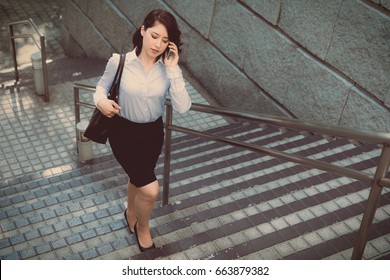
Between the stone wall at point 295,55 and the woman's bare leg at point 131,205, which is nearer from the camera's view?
the woman's bare leg at point 131,205

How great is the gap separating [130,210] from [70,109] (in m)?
3.53

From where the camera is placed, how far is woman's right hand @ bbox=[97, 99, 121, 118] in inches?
119

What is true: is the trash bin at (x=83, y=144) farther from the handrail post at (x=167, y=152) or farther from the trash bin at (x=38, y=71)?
the trash bin at (x=38, y=71)

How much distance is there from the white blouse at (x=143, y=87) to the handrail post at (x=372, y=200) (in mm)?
1157

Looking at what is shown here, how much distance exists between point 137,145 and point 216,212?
953 millimetres

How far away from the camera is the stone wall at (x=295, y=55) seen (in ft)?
14.9

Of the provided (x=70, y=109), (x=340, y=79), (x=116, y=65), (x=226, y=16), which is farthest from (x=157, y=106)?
(x=70, y=109)

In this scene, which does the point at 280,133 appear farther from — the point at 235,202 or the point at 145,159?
the point at 145,159

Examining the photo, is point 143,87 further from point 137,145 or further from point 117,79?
point 137,145

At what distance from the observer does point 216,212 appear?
3.86 metres

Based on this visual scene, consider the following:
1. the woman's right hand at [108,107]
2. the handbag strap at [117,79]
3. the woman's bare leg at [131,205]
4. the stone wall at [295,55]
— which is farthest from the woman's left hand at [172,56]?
the stone wall at [295,55]

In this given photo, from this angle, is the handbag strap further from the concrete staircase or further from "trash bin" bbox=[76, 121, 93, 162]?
"trash bin" bbox=[76, 121, 93, 162]

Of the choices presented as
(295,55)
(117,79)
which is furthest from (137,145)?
(295,55)
